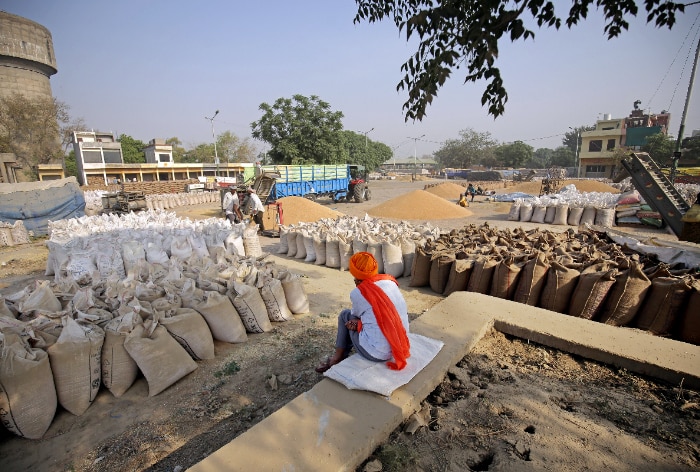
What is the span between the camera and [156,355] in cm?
272

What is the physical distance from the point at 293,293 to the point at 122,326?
69.9 inches

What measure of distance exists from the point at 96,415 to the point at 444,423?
258 cm

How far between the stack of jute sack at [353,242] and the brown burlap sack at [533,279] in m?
2.07

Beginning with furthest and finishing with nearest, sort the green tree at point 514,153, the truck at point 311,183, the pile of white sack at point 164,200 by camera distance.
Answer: the green tree at point 514,153, the pile of white sack at point 164,200, the truck at point 311,183

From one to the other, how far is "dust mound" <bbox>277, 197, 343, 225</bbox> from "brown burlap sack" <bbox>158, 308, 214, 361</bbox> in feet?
26.6

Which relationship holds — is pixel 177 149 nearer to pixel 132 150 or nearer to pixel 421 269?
pixel 132 150

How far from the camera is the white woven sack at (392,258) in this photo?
5.59 meters

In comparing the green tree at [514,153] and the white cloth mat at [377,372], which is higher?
the green tree at [514,153]

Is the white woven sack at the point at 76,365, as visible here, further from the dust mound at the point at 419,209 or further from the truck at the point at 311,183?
the dust mound at the point at 419,209

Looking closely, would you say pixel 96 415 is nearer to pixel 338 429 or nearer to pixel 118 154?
pixel 338 429

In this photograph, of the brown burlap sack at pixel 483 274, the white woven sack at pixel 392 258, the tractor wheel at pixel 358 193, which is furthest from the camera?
the tractor wheel at pixel 358 193

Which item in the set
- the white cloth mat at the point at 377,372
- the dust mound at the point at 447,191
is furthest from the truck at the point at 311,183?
the white cloth mat at the point at 377,372

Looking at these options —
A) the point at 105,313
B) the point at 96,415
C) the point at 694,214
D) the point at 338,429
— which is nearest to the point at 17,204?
the point at 105,313

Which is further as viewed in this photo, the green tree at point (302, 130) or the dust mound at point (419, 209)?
the green tree at point (302, 130)
